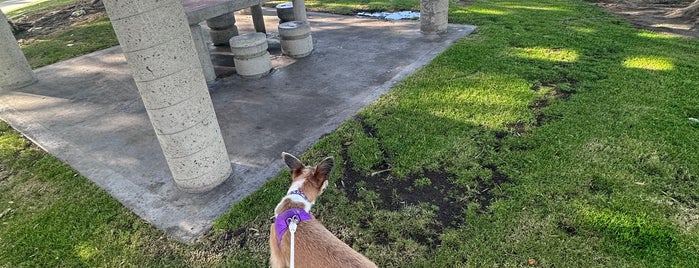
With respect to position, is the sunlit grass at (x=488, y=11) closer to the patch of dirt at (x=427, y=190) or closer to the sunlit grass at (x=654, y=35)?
the sunlit grass at (x=654, y=35)

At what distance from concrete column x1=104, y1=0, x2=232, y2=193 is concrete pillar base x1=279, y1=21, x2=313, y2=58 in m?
4.20

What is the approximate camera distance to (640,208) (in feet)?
12.3

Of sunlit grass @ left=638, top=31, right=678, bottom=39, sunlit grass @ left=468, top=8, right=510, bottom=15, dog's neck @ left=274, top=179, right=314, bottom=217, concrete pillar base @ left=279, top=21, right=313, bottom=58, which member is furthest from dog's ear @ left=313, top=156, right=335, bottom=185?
sunlit grass @ left=468, top=8, right=510, bottom=15

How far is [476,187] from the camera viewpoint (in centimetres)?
425

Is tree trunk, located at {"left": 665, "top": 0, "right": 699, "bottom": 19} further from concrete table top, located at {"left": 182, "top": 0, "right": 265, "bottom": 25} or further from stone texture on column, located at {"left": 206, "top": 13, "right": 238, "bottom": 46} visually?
stone texture on column, located at {"left": 206, "top": 13, "right": 238, "bottom": 46}

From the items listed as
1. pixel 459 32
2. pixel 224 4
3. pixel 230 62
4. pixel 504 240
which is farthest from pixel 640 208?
pixel 230 62

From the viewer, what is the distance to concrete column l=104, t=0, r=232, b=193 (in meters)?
3.40

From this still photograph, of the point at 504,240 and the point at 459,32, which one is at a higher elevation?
the point at 459,32

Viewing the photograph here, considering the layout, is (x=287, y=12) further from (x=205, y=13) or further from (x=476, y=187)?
(x=476, y=187)

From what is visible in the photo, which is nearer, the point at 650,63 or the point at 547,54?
the point at 650,63

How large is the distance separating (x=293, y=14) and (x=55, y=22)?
9.42 m

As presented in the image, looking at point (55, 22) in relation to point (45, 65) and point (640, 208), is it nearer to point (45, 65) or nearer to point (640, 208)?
point (45, 65)

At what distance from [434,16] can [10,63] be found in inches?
345

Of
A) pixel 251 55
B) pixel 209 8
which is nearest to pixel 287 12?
pixel 251 55
